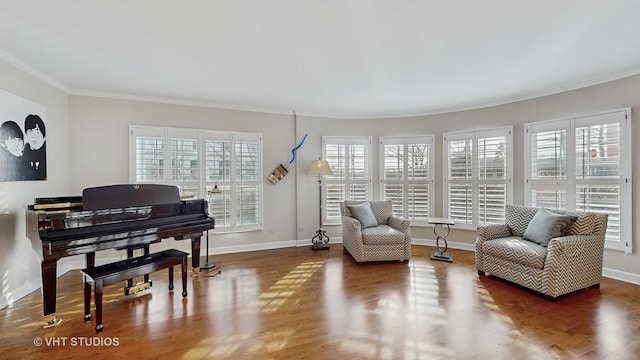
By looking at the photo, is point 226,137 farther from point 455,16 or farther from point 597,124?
point 597,124

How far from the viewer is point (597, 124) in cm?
357

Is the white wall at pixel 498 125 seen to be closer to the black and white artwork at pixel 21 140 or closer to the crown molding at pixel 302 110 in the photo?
the crown molding at pixel 302 110

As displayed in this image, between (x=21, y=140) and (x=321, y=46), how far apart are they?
3331 mm

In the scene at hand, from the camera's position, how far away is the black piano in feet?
7.69

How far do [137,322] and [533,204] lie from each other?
5.19 metres

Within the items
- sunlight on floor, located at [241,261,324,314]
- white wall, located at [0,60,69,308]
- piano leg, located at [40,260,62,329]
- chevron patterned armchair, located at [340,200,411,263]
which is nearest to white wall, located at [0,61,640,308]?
white wall, located at [0,60,69,308]

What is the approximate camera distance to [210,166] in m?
4.58

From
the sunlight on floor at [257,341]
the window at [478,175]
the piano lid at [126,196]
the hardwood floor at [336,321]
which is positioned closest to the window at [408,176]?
the window at [478,175]

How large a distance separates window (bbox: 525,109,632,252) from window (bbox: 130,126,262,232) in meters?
4.34

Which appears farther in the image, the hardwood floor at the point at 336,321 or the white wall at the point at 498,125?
the white wall at the point at 498,125

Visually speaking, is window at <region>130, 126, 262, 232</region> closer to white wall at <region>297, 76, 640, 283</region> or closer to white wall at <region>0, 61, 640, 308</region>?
white wall at <region>0, 61, 640, 308</region>

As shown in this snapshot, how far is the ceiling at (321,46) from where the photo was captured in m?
2.06

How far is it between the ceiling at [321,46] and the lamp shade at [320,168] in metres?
1.23

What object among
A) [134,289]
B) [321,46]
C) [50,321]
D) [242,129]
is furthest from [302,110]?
[50,321]
